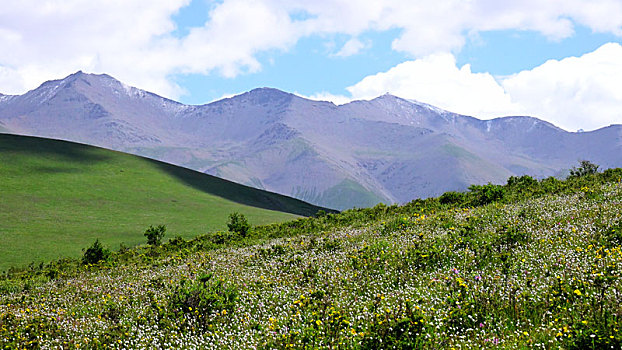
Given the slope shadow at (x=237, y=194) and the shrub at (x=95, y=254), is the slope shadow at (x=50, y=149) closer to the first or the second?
the slope shadow at (x=237, y=194)

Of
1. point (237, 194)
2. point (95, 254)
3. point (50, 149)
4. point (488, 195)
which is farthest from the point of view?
point (237, 194)

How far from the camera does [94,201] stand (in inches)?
3157

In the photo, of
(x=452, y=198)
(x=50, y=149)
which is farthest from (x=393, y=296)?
(x=50, y=149)

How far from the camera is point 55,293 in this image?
1880 cm

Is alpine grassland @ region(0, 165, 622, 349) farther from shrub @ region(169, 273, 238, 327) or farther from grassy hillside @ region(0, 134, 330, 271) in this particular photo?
grassy hillside @ region(0, 134, 330, 271)

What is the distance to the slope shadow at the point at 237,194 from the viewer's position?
11125 centimetres

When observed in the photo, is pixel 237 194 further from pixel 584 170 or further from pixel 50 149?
pixel 584 170

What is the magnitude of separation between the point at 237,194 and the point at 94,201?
4171cm

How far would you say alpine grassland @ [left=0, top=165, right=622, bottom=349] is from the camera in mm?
8936

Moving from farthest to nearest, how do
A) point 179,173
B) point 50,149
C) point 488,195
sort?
point 179,173 → point 50,149 → point 488,195

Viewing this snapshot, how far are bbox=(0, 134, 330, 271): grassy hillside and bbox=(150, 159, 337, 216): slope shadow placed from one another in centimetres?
32

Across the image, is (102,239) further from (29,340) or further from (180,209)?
(29,340)

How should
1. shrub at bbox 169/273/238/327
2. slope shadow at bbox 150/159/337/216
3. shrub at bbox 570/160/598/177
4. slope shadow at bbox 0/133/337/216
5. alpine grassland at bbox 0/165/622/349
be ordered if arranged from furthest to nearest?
slope shadow at bbox 150/159/337/216
slope shadow at bbox 0/133/337/216
shrub at bbox 570/160/598/177
shrub at bbox 169/273/238/327
alpine grassland at bbox 0/165/622/349

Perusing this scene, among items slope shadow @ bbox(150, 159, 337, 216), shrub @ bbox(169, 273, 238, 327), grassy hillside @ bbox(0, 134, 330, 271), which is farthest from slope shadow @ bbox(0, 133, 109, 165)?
shrub @ bbox(169, 273, 238, 327)
